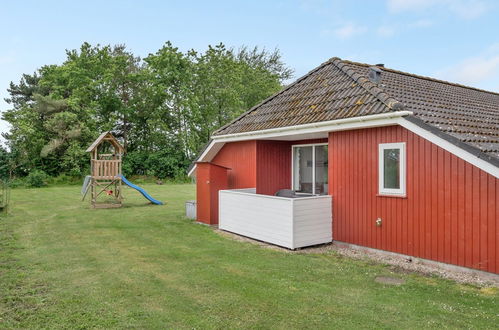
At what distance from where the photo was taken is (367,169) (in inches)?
304

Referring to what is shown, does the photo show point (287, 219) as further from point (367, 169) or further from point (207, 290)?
point (207, 290)

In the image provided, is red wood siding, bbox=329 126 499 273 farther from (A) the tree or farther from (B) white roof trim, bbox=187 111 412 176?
(A) the tree

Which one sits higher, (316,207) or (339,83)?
(339,83)

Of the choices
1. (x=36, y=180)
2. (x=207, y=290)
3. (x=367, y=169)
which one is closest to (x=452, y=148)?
(x=367, y=169)

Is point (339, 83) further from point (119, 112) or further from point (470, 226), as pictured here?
point (119, 112)

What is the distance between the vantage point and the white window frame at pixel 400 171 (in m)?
7.01

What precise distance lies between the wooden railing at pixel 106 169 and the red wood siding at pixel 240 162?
6.43 metres

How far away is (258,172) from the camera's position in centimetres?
1075

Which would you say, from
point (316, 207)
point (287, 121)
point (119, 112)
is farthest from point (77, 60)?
point (316, 207)

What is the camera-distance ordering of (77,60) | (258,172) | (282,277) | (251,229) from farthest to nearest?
(77,60) < (258,172) < (251,229) < (282,277)

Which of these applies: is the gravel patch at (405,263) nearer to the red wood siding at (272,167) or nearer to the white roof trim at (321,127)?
the red wood siding at (272,167)

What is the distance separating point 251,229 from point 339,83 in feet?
14.7

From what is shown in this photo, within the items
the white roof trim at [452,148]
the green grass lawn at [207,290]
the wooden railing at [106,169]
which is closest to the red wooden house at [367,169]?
the white roof trim at [452,148]

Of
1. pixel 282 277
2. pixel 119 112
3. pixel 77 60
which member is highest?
pixel 77 60
